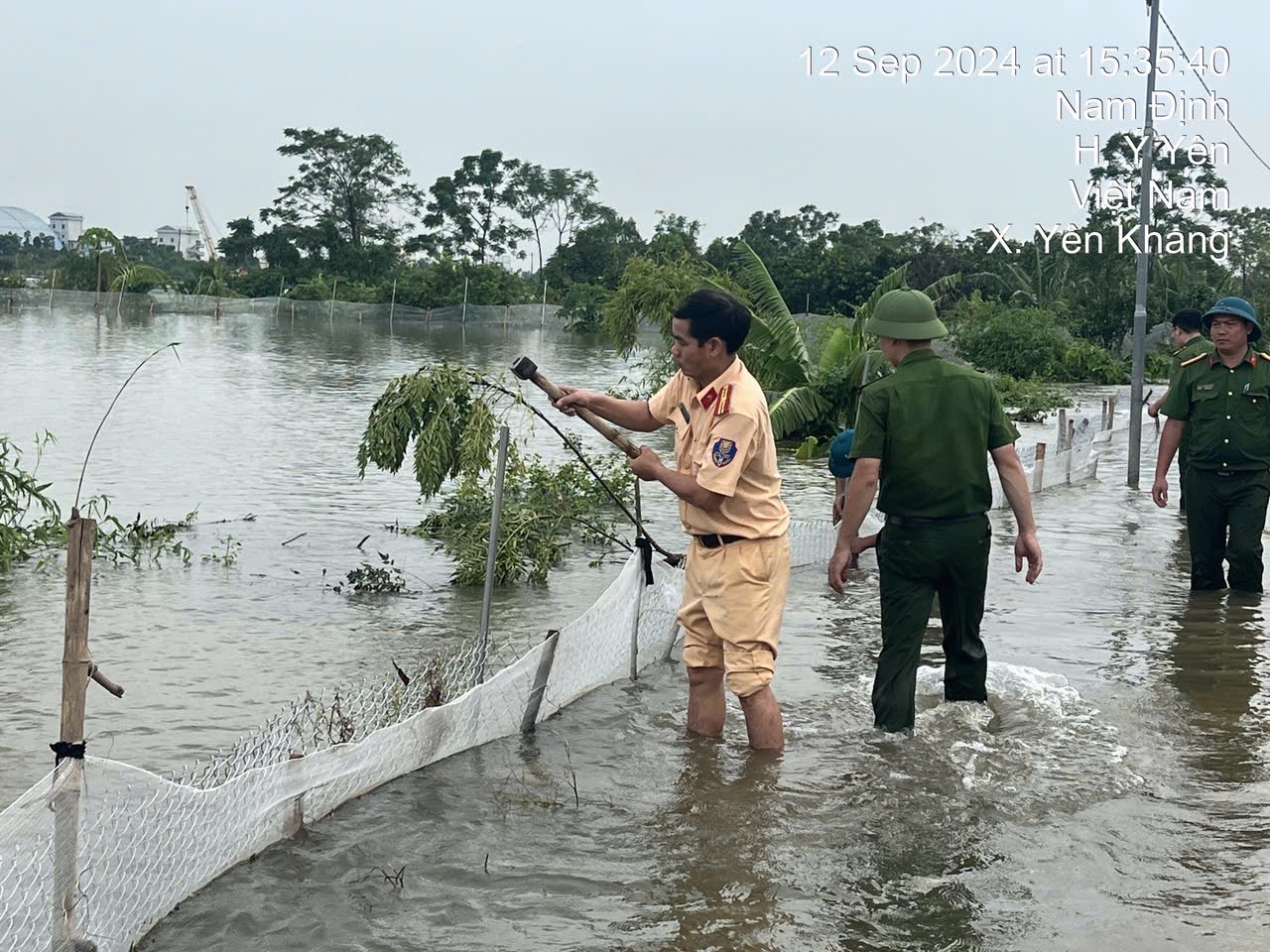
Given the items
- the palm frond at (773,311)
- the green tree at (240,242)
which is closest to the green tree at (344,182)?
the green tree at (240,242)

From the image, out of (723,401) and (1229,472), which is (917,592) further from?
(1229,472)

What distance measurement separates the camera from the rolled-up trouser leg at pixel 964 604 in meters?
5.79

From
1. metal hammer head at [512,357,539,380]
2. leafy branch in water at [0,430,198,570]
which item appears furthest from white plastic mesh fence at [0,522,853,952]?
leafy branch in water at [0,430,198,570]

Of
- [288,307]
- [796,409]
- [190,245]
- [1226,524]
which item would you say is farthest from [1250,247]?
[190,245]

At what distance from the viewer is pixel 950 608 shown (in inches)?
235

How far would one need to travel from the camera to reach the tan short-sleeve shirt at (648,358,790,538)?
521 centimetres

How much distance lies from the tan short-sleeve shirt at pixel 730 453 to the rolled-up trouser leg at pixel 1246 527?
4.31 metres

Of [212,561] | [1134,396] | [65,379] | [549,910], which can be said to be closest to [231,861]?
[549,910]

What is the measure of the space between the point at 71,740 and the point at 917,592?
134 inches

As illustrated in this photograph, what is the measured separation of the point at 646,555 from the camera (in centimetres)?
707

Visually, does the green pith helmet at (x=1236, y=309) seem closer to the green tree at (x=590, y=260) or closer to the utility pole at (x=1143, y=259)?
the utility pole at (x=1143, y=259)

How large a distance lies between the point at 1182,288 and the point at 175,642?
44.0 meters

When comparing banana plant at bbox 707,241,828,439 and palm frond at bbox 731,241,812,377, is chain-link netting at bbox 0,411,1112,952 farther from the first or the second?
palm frond at bbox 731,241,812,377

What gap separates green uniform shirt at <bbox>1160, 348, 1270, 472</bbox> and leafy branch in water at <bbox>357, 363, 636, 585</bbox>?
11.7ft
